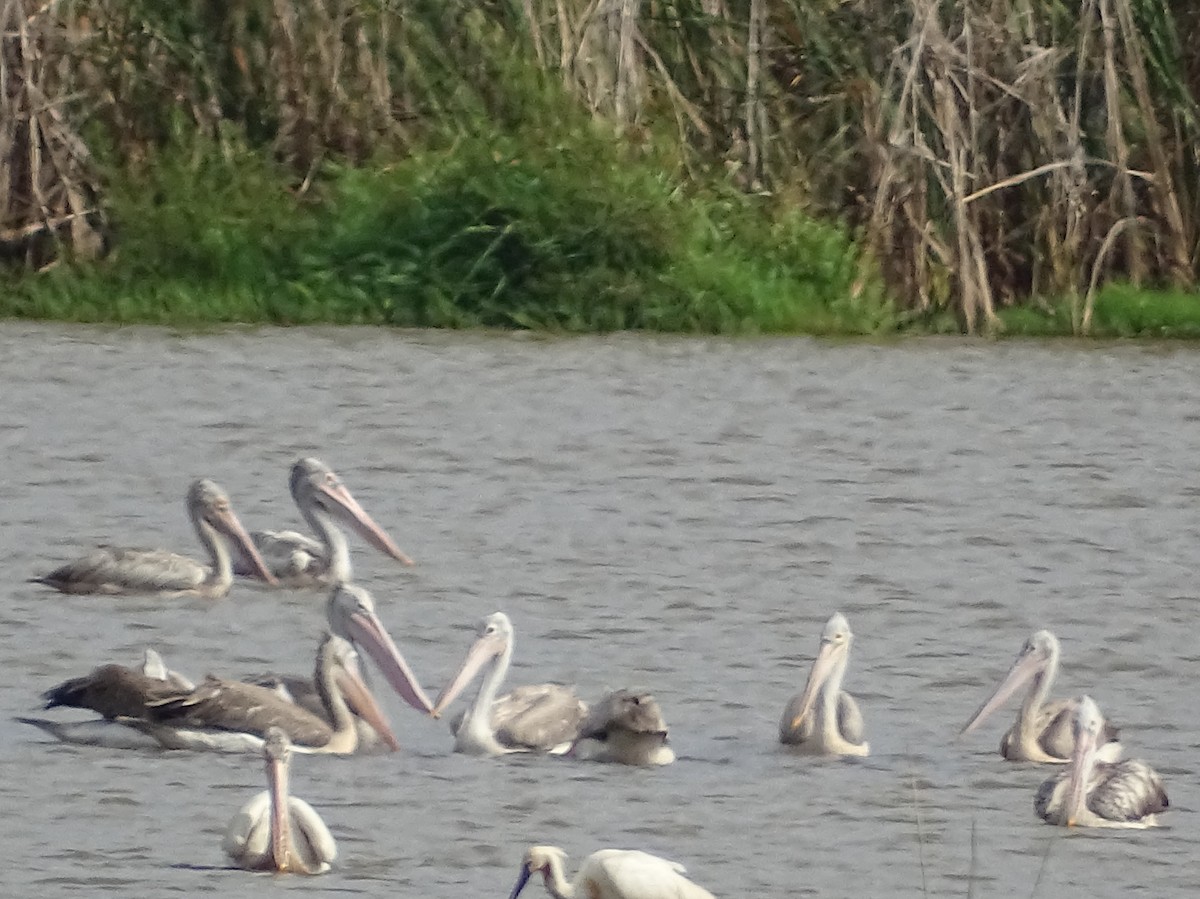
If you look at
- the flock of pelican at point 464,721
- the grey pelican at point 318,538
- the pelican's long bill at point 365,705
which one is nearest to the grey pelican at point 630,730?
the flock of pelican at point 464,721

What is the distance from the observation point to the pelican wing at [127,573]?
10.4 meters

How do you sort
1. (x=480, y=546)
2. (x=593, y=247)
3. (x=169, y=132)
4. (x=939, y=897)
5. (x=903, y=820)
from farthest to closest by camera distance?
(x=169, y=132)
(x=593, y=247)
(x=480, y=546)
(x=903, y=820)
(x=939, y=897)

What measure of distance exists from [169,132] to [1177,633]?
1035cm

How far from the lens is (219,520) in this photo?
11.1 m

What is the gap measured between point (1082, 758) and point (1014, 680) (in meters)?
1.18

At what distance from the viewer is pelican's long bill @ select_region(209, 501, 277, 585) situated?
11.1 m

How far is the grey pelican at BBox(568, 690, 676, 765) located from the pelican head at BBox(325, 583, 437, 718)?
88cm

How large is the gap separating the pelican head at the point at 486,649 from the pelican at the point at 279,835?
1.91 metres

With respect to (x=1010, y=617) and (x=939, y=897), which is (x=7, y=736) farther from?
(x=1010, y=617)

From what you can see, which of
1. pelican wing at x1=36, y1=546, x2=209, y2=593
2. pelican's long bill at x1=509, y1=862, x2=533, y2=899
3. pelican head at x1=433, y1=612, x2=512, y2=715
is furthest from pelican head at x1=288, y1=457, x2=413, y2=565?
pelican's long bill at x1=509, y1=862, x2=533, y2=899

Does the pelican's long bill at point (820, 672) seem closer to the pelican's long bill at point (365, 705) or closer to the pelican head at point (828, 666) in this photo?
the pelican head at point (828, 666)

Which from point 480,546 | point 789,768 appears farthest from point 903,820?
point 480,546

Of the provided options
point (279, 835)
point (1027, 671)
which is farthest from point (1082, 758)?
point (279, 835)

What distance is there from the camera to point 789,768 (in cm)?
814
